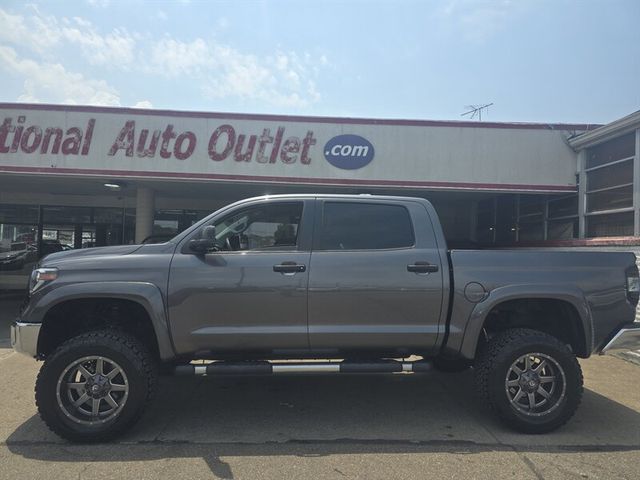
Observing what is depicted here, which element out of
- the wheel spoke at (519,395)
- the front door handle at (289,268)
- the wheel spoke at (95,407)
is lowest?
the wheel spoke at (95,407)

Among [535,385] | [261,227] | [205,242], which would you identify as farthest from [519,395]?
[205,242]

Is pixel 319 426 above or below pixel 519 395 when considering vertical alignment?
below

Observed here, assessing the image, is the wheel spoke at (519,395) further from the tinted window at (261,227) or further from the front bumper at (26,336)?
the front bumper at (26,336)

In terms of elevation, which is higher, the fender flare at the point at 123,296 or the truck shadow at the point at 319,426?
the fender flare at the point at 123,296

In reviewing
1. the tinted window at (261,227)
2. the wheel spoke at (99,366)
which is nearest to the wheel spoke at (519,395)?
the tinted window at (261,227)

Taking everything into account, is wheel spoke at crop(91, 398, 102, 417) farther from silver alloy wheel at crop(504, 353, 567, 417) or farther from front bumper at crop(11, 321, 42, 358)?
silver alloy wheel at crop(504, 353, 567, 417)

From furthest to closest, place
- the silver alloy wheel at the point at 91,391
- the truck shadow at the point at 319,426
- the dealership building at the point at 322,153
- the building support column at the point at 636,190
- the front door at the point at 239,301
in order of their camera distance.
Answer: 1. the dealership building at the point at 322,153
2. the building support column at the point at 636,190
3. the front door at the point at 239,301
4. the silver alloy wheel at the point at 91,391
5. the truck shadow at the point at 319,426

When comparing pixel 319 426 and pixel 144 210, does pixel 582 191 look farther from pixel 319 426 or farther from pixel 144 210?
pixel 144 210

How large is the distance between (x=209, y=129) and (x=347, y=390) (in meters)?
6.58

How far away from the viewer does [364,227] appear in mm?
4496

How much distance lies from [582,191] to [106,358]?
31.7 feet

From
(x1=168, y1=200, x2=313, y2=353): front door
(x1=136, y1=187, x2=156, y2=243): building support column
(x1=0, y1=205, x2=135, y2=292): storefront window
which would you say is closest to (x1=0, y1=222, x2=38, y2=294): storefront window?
(x1=0, y1=205, x2=135, y2=292): storefront window

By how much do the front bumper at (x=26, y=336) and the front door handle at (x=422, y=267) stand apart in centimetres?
316

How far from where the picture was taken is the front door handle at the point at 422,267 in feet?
14.0
